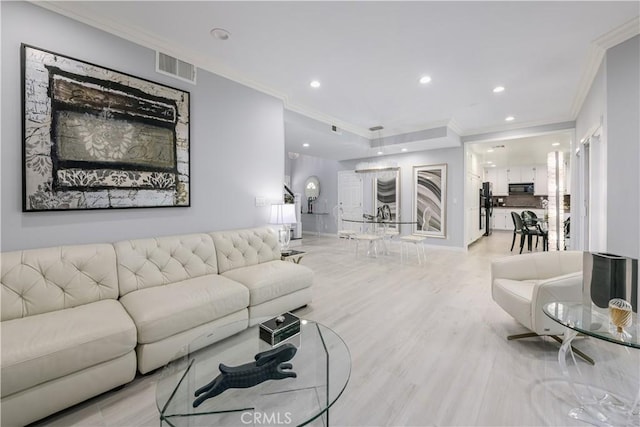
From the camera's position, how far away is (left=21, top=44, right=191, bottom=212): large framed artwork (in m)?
2.02

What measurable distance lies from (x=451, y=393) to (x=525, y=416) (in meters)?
0.38

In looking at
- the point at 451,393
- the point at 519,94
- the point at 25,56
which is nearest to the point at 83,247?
the point at 25,56

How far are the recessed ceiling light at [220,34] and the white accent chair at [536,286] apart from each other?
11.5ft

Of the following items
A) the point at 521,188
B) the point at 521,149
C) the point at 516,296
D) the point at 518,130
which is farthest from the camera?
the point at 521,188

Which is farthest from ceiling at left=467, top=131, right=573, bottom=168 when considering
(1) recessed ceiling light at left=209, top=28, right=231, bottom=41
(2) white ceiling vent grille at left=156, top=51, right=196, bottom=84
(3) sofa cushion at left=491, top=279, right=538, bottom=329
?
(2) white ceiling vent grille at left=156, top=51, right=196, bottom=84

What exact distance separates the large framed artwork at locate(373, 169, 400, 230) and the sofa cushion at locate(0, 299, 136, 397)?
256 inches

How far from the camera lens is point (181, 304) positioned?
1.96 meters

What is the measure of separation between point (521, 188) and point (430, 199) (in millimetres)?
5608

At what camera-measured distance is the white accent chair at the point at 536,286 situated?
6.63 ft

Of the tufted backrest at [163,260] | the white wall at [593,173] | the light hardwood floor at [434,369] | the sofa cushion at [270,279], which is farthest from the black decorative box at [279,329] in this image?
Result: the white wall at [593,173]

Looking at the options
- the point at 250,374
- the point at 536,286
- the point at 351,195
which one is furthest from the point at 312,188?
the point at 250,374

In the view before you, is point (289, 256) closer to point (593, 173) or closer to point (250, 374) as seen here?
point (250, 374)

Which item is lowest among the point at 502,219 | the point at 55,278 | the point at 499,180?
the point at 55,278

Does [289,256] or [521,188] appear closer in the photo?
[289,256]
